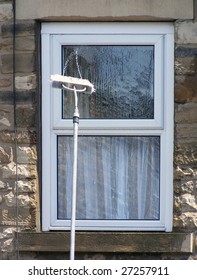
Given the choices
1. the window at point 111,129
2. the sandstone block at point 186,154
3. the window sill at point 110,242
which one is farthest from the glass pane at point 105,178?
the sandstone block at point 186,154

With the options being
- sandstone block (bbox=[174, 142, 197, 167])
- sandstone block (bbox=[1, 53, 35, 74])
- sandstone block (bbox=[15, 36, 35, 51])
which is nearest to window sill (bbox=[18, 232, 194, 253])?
sandstone block (bbox=[174, 142, 197, 167])

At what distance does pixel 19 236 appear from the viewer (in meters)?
5.94

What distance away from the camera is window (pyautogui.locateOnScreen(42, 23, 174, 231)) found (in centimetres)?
599

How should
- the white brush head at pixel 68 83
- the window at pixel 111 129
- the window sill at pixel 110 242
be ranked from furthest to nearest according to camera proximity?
the window at pixel 111 129 → the window sill at pixel 110 242 → the white brush head at pixel 68 83

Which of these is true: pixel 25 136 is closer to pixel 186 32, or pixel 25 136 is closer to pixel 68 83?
pixel 68 83

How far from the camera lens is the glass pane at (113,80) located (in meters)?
6.03

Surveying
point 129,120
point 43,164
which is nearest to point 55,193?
point 43,164

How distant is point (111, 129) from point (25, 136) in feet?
2.02

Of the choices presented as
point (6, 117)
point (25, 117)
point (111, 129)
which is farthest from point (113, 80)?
point (6, 117)

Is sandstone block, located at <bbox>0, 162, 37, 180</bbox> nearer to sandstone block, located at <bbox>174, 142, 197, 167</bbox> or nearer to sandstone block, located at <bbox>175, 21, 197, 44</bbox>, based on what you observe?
sandstone block, located at <bbox>174, 142, 197, 167</bbox>

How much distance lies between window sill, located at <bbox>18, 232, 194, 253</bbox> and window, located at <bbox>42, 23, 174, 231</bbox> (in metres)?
0.12

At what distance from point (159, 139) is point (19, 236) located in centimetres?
121

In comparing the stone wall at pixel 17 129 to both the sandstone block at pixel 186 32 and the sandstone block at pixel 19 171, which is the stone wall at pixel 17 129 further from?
the sandstone block at pixel 186 32
